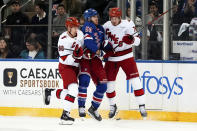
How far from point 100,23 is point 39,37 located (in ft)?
3.59

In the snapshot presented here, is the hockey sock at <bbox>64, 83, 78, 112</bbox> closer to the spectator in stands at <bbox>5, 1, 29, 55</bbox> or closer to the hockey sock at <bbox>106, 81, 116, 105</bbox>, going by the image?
the hockey sock at <bbox>106, 81, 116, 105</bbox>

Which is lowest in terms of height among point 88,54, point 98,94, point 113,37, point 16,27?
point 98,94

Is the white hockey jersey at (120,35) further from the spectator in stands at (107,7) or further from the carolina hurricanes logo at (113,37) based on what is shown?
the spectator in stands at (107,7)

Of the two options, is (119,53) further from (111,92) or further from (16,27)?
(16,27)

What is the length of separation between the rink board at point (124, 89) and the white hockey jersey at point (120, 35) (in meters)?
0.47

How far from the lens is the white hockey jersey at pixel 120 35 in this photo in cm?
992

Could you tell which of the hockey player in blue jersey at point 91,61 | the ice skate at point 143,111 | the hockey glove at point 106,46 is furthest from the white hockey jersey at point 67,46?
the ice skate at point 143,111

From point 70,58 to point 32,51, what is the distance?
6.16 feet

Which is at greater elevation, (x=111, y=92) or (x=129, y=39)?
(x=129, y=39)

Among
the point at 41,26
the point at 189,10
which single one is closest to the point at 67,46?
the point at 41,26

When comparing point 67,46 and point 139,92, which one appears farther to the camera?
point 139,92

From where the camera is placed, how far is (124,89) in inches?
412

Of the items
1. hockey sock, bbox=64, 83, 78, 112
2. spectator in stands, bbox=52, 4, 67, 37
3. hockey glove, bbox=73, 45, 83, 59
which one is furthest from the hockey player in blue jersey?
spectator in stands, bbox=52, 4, 67, 37

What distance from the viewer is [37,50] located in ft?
36.5
